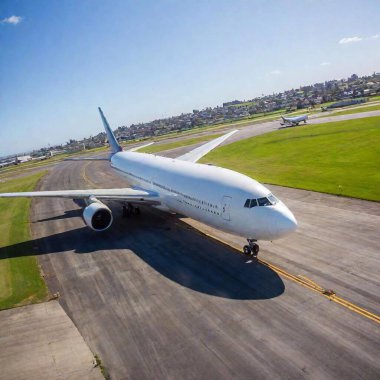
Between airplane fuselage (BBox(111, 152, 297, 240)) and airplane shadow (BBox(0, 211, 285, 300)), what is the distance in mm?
1876

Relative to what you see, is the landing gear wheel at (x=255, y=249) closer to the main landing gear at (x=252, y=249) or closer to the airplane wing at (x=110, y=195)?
the main landing gear at (x=252, y=249)

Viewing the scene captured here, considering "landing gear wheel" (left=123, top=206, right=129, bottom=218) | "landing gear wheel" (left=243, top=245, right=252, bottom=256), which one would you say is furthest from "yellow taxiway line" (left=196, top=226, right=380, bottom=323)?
"landing gear wheel" (left=123, top=206, right=129, bottom=218)

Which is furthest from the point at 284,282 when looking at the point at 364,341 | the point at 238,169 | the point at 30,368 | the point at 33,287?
the point at 238,169

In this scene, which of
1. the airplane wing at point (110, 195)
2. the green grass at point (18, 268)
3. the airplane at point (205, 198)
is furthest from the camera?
the airplane wing at point (110, 195)

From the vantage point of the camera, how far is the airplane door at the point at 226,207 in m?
20.9

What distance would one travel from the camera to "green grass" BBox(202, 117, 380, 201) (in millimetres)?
35969

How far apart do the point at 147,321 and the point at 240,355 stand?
501 cm

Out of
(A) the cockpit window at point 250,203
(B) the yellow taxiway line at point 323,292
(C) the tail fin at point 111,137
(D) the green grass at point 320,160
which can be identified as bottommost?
(B) the yellow taxiway line at point 323,292

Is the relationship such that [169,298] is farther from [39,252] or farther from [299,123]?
[299,123]

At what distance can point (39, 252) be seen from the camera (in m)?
27.1

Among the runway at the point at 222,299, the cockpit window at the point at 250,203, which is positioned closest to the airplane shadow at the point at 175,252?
the runway at the point at 222,299

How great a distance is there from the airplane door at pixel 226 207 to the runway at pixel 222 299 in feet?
9.44

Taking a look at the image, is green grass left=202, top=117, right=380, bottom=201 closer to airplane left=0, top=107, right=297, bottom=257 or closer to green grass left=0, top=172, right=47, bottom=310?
airplane left=0, top=107, right=297, bottom=257

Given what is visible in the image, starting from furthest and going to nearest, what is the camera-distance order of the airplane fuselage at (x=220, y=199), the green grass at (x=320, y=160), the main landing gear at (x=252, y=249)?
the green grass at (x=320, y=160) → the main landing gear at (x=252, y=249) → the airplane fuselage at (x=220, y=199)
